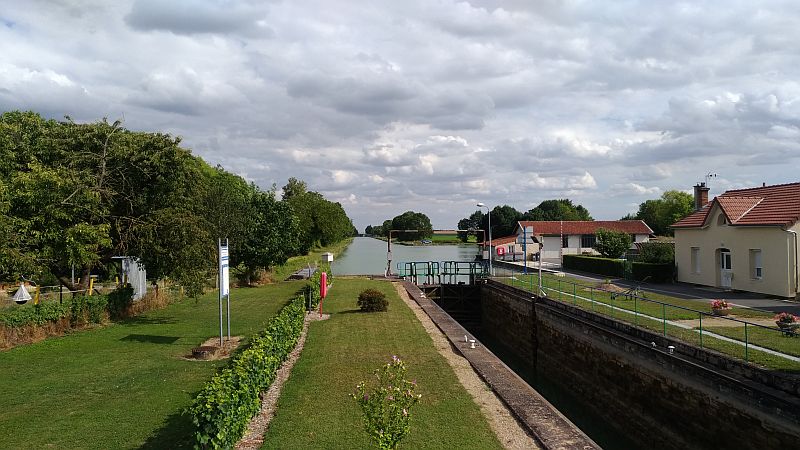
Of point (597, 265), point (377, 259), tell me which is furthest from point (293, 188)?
point (597, 265)

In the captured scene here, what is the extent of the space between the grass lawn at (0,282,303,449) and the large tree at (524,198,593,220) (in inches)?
3758

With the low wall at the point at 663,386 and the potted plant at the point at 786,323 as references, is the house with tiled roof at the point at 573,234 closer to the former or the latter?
the low wall at the point at 663,386

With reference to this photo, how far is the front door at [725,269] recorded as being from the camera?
23.8 m

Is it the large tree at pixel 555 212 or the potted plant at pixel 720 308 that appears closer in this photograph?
the potted plant at pixel 720 308

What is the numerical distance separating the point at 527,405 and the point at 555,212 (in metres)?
107

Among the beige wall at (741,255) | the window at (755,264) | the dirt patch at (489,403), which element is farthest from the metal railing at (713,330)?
the window at (755,264)

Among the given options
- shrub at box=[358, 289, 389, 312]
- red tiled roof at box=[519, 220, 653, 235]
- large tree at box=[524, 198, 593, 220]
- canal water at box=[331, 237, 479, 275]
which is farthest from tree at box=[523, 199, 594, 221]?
shrub at box=[358, 289, 389, 312]

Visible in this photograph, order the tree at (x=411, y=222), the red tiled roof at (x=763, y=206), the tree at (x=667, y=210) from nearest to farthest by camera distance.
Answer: the red tiled roof at (x=763, y=206)
the tree at (x=667, y=210)
the tree at (x=411, y=222)

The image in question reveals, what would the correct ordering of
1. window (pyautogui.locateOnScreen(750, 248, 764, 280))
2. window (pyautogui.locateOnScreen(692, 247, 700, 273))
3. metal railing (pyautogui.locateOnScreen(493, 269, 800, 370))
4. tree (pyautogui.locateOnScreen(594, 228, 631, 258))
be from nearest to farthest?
metal railing (pyautogui.locateOnScreen(493, 269, 800, 370)) < window (pyautogui.locateOnScreen(750, 248, 764, 280)) < window (pyautogui.locateOnScreen(692, 247, 700, 273)) < tree (pyautogui.locateOnScreen(594, 228, 631, 258))

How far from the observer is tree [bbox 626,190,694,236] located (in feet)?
267

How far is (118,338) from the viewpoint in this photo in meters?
17.2

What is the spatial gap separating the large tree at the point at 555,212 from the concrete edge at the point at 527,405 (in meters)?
96.6

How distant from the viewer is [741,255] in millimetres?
22703

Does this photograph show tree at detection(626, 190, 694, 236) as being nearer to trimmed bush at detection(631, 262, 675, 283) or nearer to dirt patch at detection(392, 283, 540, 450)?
trimmed bush at detection(631, 262, 675, 283)
